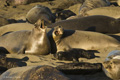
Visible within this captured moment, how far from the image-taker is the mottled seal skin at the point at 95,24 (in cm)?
619

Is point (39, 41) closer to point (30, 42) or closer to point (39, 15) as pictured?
point (30, 42)

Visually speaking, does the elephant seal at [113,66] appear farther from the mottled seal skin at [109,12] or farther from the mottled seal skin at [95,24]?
the mottled seal skin at [109,12]

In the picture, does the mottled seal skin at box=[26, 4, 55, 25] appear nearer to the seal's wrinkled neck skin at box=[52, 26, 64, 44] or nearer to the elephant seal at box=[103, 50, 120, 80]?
the seal's wrinkled neck skin at box=[52, 26, 64, 44]

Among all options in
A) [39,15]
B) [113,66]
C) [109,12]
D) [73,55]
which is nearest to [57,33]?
[73,55]

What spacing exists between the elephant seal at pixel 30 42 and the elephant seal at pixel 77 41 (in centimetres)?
28

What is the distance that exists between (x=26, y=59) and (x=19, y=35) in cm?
86

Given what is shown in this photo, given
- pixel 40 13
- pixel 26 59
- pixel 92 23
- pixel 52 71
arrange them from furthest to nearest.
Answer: pixel 40 13, pixel 92 23, pixel 26 59, pixel 52 71

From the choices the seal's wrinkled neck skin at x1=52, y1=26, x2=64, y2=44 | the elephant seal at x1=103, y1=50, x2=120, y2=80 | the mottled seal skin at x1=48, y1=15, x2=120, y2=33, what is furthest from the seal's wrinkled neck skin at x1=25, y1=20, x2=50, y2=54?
the elephant seal at x1=103, y1=50, x2=120, y2=80

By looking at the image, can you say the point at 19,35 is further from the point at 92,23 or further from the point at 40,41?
the point at 92,23

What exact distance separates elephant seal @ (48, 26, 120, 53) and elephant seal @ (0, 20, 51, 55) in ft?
0.93

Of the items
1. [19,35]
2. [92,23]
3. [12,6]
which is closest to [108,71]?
[19,35]

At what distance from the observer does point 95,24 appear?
20.6 ft

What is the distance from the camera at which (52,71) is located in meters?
2.19

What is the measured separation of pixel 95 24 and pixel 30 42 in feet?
6.49
